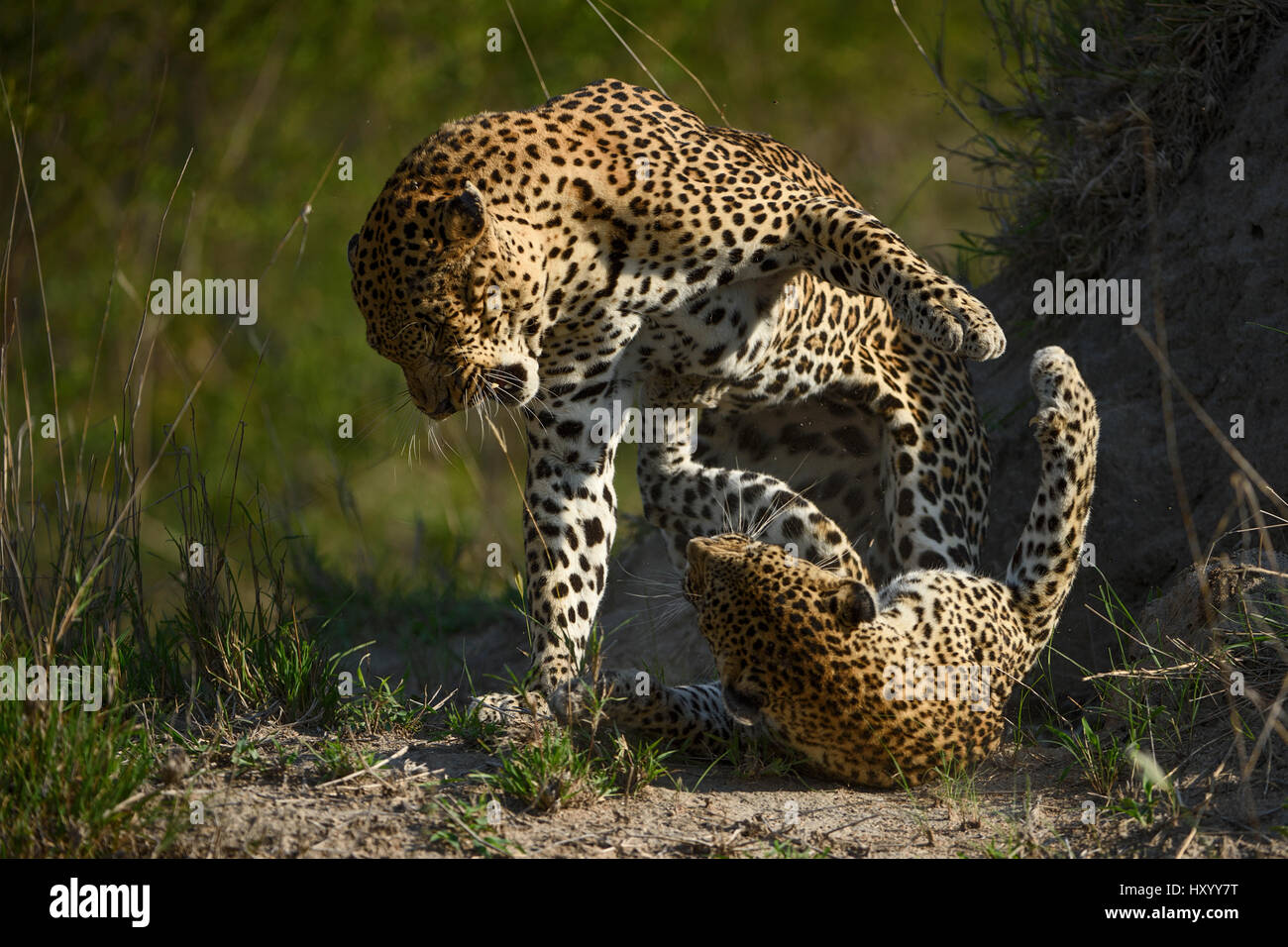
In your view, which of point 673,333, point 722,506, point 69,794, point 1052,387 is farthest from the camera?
point 722,506

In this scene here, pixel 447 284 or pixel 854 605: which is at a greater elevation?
pixel 447 284

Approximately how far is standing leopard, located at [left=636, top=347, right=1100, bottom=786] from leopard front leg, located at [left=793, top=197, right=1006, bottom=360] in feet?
3.16

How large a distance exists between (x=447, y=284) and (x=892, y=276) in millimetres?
1728

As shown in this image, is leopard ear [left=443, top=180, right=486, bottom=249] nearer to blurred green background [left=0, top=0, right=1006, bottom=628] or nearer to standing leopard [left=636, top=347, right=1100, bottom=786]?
standing leopard [left=636, top=347, right=1100, bottom=786]

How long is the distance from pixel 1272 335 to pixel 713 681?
3.15 meters

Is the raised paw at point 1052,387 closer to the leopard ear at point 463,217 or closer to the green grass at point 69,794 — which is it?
the leopard ear at point 463,217

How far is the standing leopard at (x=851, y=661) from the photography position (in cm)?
525

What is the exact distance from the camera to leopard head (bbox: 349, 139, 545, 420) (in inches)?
223

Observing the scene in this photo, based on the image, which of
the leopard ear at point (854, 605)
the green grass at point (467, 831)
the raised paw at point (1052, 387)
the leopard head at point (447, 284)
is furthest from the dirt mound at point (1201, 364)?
the green grass at point (467, 831)

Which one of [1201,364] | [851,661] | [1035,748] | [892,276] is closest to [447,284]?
[892,276]

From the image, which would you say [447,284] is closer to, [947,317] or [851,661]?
[947,317]

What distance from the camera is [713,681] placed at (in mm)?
6266

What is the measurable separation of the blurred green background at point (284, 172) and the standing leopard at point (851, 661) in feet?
25.8

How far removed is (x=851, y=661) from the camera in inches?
207
